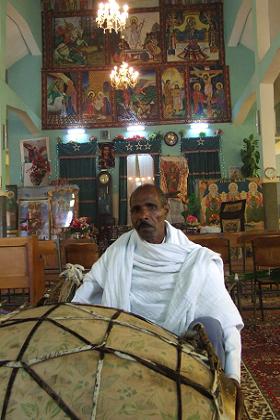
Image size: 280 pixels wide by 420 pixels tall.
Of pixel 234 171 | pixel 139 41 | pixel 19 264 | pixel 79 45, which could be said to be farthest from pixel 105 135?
pixel 19 264

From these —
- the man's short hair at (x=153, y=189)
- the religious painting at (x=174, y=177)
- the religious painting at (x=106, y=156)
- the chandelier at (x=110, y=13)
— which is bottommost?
the man's short hair at (x=153, y=189)

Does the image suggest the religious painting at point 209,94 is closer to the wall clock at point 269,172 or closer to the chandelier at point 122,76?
the chandelier at point 122,76

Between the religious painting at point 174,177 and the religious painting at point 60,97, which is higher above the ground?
the religious painting at point 60,97

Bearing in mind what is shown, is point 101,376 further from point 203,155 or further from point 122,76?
point 203,155

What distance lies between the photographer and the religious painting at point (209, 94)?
13.9 metres

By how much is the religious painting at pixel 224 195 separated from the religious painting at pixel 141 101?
13.1ft

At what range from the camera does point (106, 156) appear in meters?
13.9

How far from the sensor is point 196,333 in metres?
1.40

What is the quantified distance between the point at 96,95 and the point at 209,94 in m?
3.58

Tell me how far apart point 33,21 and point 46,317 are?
1398cm

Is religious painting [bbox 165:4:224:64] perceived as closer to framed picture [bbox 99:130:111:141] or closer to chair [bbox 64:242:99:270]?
framed picture [bbox 99:130:111:141]

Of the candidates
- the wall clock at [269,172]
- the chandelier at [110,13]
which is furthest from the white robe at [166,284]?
the chandelier at [110,13]

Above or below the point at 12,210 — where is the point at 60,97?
above

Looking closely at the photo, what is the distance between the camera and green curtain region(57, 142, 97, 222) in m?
Answer: 13.9
